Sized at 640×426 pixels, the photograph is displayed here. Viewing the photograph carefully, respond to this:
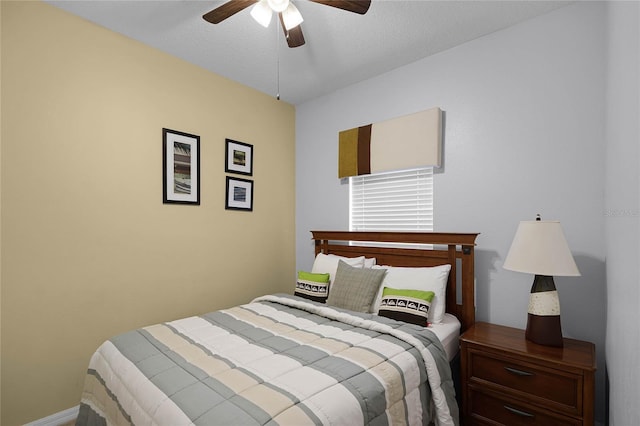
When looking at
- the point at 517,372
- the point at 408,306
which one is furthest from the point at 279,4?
the point at 517,372

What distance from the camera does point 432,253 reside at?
8.68 ft

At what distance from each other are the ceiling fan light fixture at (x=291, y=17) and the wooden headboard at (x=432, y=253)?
6.07 feet

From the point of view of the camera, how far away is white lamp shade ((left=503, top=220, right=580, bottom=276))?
184 cm

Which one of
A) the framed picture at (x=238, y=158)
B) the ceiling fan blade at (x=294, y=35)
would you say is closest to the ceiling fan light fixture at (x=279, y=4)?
the ceiling fan blade at (x=294, y=35)

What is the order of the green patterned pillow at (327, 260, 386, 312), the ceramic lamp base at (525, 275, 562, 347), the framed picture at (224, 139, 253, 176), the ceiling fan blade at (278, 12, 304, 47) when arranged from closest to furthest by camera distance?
1. the ceramic lamp base at (525, 275, 562, 347)
2. the ceiling fan blade at (278, 12, 304, 47)
3. the green patterned pillow at (327, 260, 386, 312)
4. the framed picture at (224, 139, 253, 176)

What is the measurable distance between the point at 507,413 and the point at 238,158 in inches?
119

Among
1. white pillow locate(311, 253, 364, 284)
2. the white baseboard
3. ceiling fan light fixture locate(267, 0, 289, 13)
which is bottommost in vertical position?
the white baseboard

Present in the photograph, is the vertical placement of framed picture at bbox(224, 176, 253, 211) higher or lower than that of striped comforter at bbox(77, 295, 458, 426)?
higher

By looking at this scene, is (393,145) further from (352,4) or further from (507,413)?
(507,413)

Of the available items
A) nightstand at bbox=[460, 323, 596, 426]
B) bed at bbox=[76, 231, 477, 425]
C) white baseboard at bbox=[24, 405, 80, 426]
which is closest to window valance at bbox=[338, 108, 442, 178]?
bed at bbox=[76, 231, 477, 425]

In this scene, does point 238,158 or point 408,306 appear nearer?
point 408,306

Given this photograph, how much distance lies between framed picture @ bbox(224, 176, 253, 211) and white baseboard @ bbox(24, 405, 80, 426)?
1.94 m

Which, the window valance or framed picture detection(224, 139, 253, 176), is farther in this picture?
framed picture detection(224, 139, 253, 176)

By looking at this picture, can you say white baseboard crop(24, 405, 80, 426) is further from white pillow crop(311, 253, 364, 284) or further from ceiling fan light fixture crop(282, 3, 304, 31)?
ceiling fan light fixture crop(282, 3, 304, 31)
